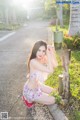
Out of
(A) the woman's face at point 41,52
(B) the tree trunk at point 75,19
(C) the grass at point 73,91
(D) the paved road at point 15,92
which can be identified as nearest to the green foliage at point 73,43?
(B) the tree trunk at point 75,19

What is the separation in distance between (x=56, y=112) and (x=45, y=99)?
36 cm

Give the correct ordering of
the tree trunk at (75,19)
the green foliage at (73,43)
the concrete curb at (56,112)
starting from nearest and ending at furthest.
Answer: the concrete curb at (56,112), the green foliage at (73,43), the tree trunk at (75,19)

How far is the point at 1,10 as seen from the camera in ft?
171

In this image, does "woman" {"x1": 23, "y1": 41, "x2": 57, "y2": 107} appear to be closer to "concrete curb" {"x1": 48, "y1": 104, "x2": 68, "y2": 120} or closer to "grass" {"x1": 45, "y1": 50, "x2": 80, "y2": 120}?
"concrete curb" {"x1": 48, "y1": 104, "x2": 68, "y2": 120}

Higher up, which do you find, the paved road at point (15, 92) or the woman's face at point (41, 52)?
the woman's face at point (41, 52)

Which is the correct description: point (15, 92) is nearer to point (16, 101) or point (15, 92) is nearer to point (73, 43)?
point (16, 101)

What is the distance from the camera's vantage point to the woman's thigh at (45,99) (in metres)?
5.85

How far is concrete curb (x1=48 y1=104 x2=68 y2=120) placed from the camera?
5.52m

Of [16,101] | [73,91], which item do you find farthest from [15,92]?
[73,91]

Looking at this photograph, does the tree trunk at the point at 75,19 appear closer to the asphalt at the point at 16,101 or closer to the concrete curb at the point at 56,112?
the asphalt at the point at 16,101

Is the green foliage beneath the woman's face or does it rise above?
beneath

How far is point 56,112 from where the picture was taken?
18.9ft

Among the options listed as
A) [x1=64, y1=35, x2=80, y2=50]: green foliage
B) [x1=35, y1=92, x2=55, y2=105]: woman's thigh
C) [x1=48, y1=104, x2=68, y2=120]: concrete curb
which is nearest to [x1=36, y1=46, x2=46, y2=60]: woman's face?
[x1=35, y1=92, x2=55, y2=105]: woman's thigh

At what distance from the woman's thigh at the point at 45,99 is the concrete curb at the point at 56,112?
111 mm
